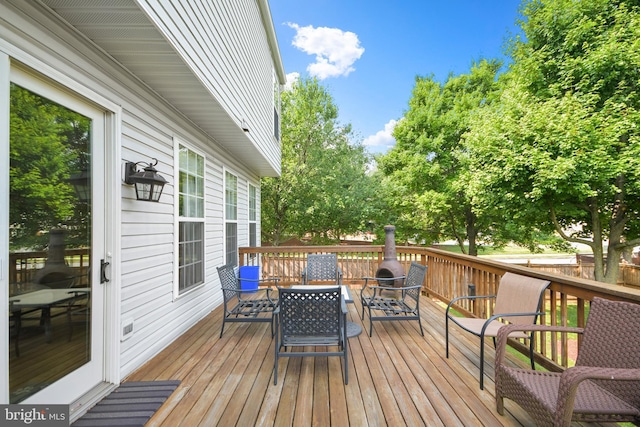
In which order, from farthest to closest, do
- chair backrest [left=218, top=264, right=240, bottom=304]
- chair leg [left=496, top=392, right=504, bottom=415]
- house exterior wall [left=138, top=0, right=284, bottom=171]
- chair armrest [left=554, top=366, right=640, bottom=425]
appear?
chair backrest [left=218, top=264, right=240, bottom=304]
house exterior wall [left=138, top=0, right=284, bottom=171]
chair leg [left=496, top=392, right=504, bottom=415]
chair armrest [left=554, top=366, right=640, bottom=425]

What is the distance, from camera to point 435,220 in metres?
12.9

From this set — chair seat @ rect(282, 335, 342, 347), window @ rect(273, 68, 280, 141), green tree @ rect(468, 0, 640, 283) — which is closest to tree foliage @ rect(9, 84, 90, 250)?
chair seat @ rect(282, 335, 342, 347)

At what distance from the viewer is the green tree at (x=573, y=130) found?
19.1 ft

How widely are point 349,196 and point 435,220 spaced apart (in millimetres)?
4137

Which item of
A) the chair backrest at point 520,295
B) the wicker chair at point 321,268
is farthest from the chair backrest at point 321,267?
the chair backrest at point 520,295

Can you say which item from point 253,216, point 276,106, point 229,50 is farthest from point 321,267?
point 276,106

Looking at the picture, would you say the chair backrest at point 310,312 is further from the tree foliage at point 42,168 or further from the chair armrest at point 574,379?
the tree foliage at point 42,168

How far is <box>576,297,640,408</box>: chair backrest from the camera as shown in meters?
1.68

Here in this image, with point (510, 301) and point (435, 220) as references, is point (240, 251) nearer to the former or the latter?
point (510, 301)

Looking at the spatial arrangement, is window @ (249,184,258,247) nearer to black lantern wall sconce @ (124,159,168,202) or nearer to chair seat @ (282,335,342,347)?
black lantern wall sconce @ (124,159,168,202)

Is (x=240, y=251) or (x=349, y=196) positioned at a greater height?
(x=349, y=196)

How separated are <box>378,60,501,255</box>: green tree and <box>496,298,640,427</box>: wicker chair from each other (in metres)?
9.35

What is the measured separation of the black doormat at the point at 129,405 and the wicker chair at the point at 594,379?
2537 mm

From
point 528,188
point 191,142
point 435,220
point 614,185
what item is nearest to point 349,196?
point 435,220
